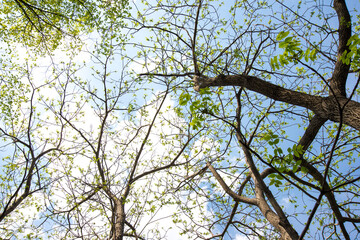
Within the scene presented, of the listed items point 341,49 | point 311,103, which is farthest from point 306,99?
point 341,49

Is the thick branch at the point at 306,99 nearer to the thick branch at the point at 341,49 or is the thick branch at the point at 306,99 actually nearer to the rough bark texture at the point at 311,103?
the rough bark texture at the point at 311,103

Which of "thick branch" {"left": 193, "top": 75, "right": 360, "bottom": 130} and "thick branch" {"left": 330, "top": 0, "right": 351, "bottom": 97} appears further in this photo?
"thick branch" {"left": 330, "top": 0, "right": 351, "bottom": 97}

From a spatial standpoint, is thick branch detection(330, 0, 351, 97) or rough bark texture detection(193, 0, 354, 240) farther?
thick branch detection(330, 0, 351, 97)

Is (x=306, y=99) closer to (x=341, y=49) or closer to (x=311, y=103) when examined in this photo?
(x=311, y=103)

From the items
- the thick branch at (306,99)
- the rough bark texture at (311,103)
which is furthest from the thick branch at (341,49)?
the thick branch at (306,99)

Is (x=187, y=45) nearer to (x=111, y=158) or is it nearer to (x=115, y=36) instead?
(x=115, y=36)

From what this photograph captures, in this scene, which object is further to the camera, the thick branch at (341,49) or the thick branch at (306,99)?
the thick branch at (341,49)

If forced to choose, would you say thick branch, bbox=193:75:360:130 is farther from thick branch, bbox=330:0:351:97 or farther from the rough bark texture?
thick branch, bbox=330:0:351:97

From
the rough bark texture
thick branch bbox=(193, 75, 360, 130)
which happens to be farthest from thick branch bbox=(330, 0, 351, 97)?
thick branch bbox=(193, 75, 360, 130)

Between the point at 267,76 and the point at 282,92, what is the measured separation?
8.75 feet

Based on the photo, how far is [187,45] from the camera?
6086 millimetres

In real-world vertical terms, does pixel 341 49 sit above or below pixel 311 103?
above

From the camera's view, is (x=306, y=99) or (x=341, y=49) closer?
(x=306, y=99)

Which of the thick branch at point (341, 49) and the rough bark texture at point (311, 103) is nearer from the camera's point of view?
the rough bark texture at point (311, 103)
